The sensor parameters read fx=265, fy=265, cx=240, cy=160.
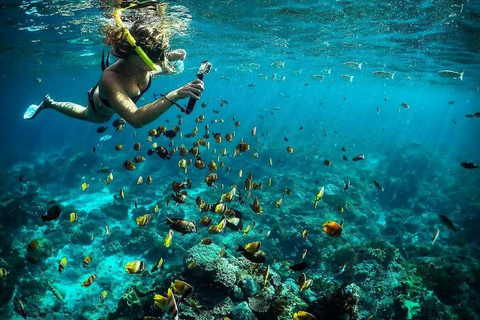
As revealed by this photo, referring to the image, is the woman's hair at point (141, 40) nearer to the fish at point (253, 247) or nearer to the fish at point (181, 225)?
the fish at point (181, 225)

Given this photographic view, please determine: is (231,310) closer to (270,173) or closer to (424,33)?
(270,173)

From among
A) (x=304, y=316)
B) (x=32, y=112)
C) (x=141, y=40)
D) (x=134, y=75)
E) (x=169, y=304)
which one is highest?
(x=141, y=40)

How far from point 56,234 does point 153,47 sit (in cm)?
1501

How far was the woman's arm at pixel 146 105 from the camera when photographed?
3.07m

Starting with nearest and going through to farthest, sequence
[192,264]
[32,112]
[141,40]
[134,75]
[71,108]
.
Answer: [141,40] < [134,75] < [71,108] < [192,264] < [32,112]

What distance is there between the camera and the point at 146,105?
3119mm

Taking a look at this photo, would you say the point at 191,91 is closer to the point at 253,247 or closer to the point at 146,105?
the point at 146,105

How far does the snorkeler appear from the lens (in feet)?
10.2

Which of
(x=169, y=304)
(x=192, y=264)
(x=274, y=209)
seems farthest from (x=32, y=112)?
(x=274, y=209)

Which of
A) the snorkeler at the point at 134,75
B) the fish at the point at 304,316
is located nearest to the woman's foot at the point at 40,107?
the snorkeler at the point at 134,75

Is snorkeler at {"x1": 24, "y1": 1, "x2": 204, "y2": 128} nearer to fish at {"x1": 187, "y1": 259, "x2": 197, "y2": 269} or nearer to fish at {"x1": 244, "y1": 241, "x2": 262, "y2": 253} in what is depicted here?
fish at {"x1": 244, "y1": 241, "x2": 262, "y2": 253}

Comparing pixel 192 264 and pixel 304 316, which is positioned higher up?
pixel 304 316

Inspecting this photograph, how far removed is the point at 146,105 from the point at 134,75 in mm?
981

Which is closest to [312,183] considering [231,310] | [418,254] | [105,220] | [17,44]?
[418,254]
